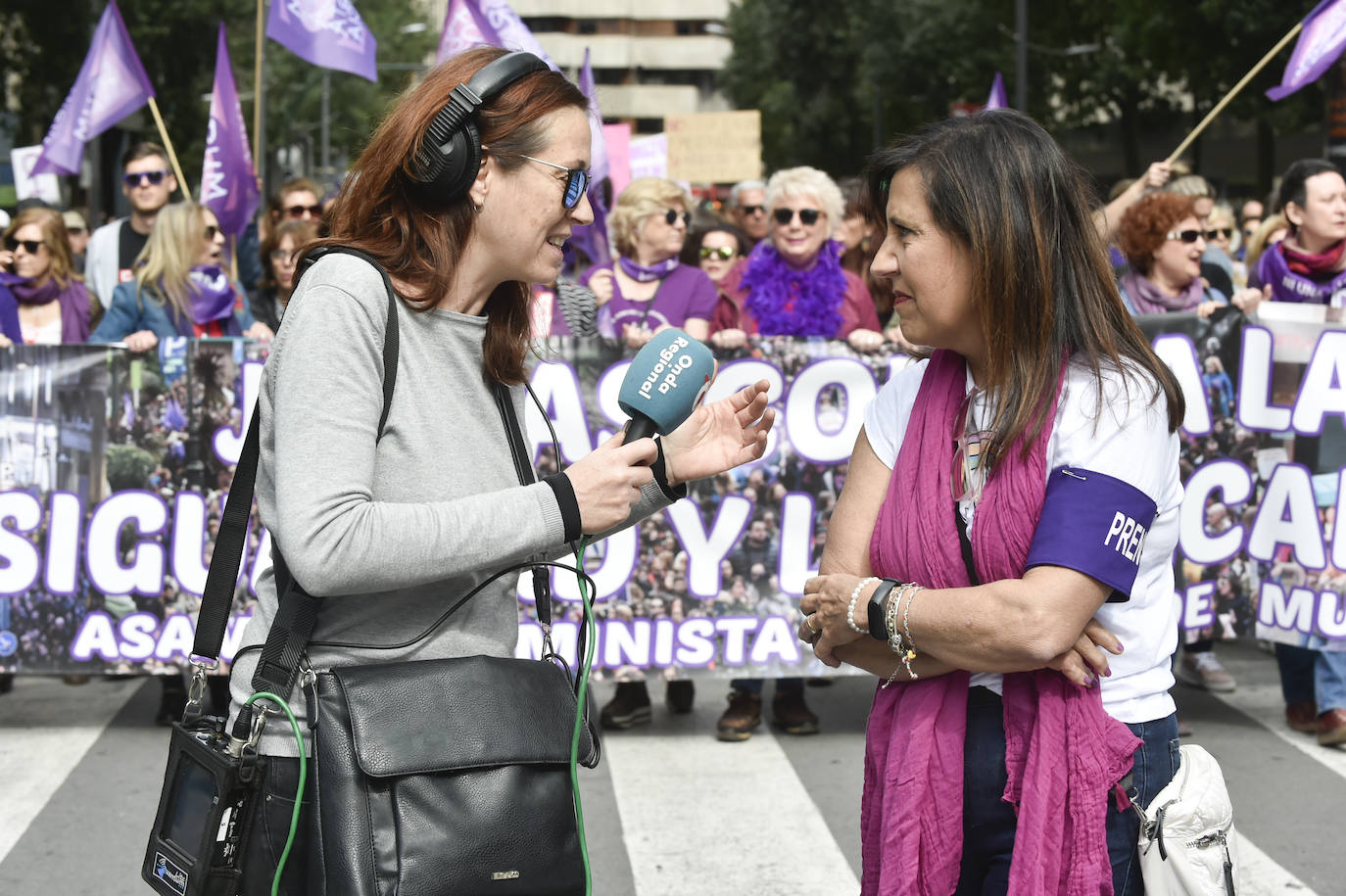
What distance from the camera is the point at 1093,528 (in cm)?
223

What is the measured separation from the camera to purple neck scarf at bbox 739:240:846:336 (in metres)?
6.89

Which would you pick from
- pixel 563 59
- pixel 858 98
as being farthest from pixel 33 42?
pixel 563 59

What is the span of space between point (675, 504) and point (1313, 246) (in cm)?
307

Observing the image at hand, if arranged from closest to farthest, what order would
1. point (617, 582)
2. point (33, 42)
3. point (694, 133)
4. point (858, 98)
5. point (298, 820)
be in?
point (298, 820), point (617, 582), point (694, 133), point (33, 42), point (858, 98)

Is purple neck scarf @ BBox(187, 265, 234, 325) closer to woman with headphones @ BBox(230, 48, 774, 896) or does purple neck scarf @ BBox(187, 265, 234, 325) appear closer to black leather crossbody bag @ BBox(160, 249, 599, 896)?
woman with headphones @ BBox(230, 48, 774, 896)

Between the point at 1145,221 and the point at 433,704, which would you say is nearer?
the point at 433,704

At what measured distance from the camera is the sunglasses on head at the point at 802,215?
7.16m

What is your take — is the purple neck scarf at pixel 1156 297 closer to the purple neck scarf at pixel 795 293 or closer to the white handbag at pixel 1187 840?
the purple neck scarf at pixel 795 293

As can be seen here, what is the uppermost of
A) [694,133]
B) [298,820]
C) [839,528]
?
[694,133]

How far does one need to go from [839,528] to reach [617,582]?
11.4 feet

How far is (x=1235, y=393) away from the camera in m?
6.06

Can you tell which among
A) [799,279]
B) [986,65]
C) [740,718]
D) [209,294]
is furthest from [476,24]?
[986,65]

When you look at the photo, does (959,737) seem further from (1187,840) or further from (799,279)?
(799,279)

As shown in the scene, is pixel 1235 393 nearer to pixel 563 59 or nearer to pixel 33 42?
pixel 33 42
